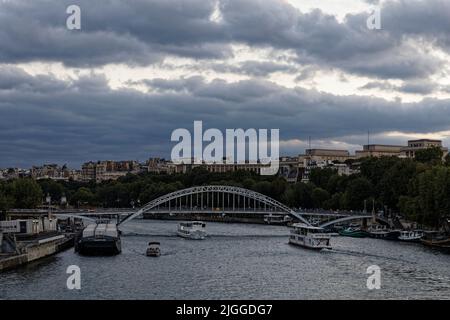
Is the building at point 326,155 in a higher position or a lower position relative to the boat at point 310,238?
higher

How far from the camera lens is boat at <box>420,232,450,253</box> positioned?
45.9 metres

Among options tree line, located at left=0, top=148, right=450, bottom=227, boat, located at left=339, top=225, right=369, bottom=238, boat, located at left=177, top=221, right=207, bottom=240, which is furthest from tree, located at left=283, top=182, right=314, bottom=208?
boat, located at left=177, top=221, right=207, bottom=240

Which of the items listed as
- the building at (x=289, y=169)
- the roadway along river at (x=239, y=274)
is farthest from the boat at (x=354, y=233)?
the building at (x=289, y=169)

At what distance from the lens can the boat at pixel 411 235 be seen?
166ft

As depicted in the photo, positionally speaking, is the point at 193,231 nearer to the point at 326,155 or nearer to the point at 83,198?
the point at 83,198

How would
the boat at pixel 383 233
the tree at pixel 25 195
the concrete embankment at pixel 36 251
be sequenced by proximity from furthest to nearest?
the tree at pixel 25 195 → the boat at pixel 383 233 → the concrete embankment at pixel 36 251

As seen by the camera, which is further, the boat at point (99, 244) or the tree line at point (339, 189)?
the tree line at point (339, 189)

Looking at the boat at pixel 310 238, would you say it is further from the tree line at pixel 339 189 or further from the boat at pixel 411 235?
the tree line at pixel 339 189

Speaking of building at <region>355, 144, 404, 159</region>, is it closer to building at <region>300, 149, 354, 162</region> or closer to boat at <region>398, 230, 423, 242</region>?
building at <region>300, 149, 354, 162</region>

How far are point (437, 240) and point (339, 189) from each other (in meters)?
31.8

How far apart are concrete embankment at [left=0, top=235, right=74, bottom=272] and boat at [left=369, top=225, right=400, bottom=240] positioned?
68.8 ft

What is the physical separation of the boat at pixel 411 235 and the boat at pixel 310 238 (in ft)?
21.3

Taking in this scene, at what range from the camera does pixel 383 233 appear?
55.1m
